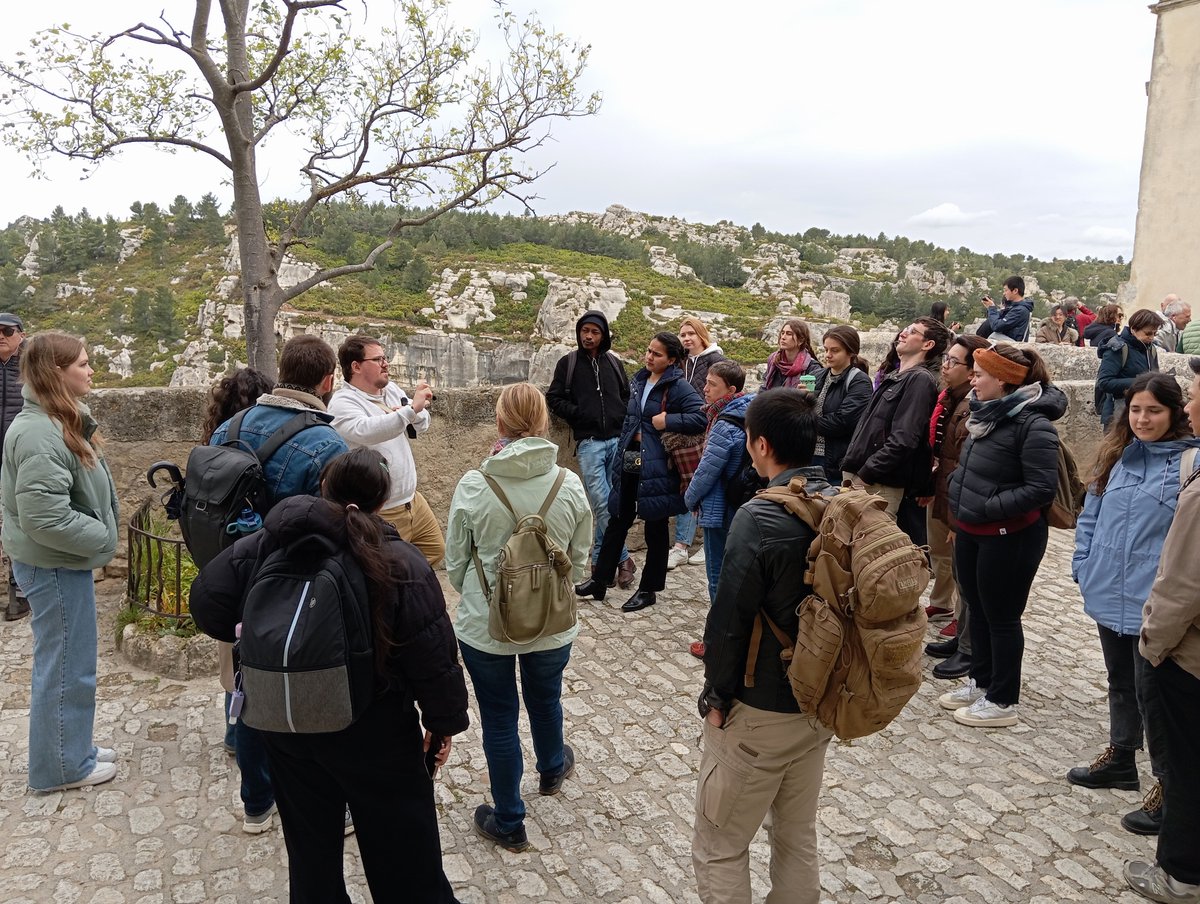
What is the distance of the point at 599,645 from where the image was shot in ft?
16.7

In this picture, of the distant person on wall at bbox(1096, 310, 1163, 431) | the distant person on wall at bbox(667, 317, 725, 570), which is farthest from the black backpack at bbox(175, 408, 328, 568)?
the distant person on wall at bbox(1096, 310, 1163, 431)

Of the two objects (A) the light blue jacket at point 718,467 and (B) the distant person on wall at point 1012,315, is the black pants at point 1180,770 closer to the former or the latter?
(A) the light blue jacket at point 718,467

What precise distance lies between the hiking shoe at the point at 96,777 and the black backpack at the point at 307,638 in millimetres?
1965

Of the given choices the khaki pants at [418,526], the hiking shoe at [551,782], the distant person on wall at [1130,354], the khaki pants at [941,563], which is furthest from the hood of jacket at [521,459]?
the distant person on wall at [1130,354]

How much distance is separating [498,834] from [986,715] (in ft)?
8.58

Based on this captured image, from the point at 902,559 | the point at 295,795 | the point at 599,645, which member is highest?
the point at 902,559

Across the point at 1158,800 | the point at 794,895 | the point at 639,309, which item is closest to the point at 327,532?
the point at 794,895

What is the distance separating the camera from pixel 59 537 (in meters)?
3.17

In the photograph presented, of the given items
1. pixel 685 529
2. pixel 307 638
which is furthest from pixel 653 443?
pixel 307 638

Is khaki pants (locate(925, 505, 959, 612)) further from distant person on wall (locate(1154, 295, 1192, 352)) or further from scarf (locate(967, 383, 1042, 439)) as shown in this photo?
distant person on wall (locate(1154, 295, 1192, 352))

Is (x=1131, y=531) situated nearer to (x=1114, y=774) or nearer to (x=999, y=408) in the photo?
(x=999, y=408)

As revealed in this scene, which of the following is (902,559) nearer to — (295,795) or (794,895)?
(794,895)

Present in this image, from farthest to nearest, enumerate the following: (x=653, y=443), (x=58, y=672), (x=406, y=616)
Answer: (x=653, y=443), (x=58, y=672), (x=406, y=616)

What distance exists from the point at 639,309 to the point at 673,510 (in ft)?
100
